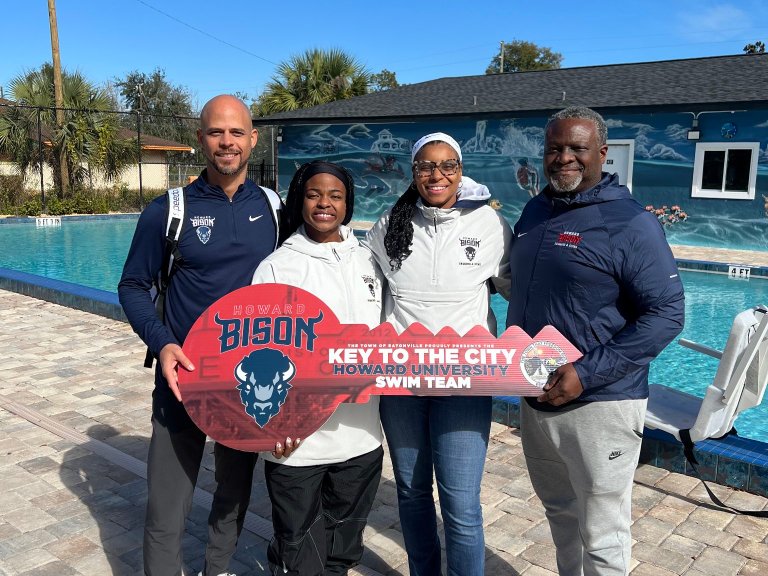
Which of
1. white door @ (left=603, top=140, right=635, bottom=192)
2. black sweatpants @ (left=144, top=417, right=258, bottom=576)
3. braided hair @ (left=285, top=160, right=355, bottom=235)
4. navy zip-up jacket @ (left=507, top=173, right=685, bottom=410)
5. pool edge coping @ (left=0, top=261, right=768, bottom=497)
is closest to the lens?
navy zip-up jacket @ (left=507, top=173, right=685, bottom=410)

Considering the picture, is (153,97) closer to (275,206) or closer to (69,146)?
(69,146)

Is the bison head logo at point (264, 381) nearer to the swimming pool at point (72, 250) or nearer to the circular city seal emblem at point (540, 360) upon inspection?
the circular city seal emblem at point (540, 360)

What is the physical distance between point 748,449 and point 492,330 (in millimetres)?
2080

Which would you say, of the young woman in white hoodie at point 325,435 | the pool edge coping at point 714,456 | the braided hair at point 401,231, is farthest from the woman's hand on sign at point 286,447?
the pool edge coping at point 714,456

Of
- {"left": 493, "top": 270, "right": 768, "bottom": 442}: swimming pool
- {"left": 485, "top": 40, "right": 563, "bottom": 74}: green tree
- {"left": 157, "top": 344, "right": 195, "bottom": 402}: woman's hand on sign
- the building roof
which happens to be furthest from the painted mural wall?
{"left": 485, "top": 40, "right": 563, "bottom": 74}: green tree

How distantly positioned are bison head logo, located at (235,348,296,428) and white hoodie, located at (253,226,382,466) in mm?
150

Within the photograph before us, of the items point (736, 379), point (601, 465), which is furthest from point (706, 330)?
point (601, 465)

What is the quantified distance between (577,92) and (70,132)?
589 inches

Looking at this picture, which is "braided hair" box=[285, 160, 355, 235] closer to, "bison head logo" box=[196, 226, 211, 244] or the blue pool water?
"bison head logo" box=[196, 226, 211, 244]

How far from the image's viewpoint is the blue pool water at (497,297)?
7086mm

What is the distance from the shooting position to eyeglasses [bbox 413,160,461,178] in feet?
7.37

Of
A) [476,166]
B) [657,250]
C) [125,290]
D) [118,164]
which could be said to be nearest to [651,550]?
[657,250]

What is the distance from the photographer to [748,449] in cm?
359

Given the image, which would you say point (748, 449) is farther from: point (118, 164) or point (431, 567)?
point (118, 164)
